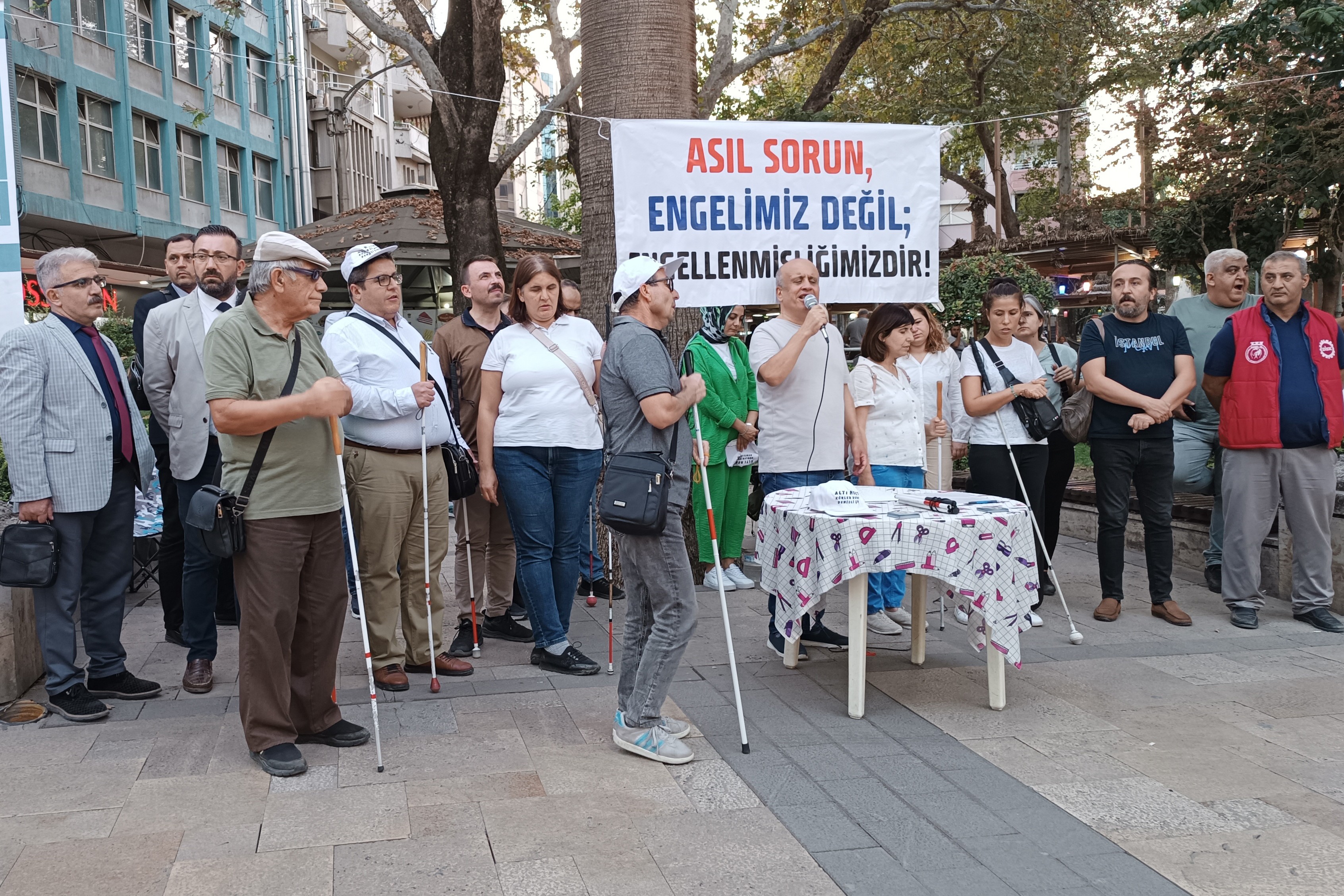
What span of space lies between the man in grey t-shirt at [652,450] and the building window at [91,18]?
24.4m

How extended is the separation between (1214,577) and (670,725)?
15.1 ft

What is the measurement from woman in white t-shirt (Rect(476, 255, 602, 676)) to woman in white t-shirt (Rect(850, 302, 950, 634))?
1.54m

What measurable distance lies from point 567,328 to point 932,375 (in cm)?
286

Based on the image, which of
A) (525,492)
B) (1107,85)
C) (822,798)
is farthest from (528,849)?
(1107,85)

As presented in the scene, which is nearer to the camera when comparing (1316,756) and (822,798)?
(822,798)

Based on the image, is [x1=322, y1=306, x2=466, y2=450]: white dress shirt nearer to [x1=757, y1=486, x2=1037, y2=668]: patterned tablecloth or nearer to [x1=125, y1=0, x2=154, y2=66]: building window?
[x1=757, y1=486, x2=1037, y2=668]: patterned tablecloth

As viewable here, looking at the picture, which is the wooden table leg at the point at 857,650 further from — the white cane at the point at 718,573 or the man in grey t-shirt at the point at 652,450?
the man in grey t-shirt at the point at 652,450

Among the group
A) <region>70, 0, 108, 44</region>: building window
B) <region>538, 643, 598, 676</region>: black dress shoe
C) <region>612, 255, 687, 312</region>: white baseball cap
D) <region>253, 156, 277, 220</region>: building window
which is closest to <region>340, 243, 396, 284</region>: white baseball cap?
<region>612, 255, 687, 312</region>: white baseball cap

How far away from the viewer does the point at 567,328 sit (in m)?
5.85

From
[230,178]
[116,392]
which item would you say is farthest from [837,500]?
[230,178]

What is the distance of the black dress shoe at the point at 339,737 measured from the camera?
4582 mm

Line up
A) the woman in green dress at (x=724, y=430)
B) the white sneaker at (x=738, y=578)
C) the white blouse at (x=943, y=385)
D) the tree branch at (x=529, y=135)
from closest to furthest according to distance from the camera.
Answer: the white blouse at (x=943, y=385), the woman in green dress at (x=724, y=430), the white sneaker at (x=738, y=578), the tree branch at (x=529, y=135)

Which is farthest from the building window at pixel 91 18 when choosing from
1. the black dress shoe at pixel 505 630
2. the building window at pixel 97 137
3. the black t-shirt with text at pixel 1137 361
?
the black t-shirt with text at pixel 1137 361

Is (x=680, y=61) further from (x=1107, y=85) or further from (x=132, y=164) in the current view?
(x=132, y=164)
